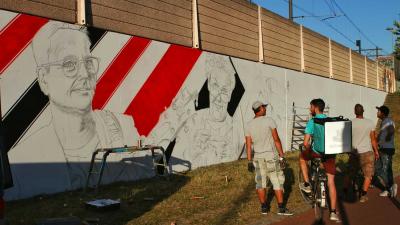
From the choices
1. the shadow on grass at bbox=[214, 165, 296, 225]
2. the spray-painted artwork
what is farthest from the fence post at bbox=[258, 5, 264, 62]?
the shadow on grass at bbox=[214, 165, 296, 225]

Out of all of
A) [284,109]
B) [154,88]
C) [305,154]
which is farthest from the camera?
[284,109]

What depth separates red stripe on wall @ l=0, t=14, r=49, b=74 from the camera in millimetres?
8852

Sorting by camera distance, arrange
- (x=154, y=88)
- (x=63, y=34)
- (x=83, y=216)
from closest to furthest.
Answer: (x=83, y=216) → (x=63, y=34) → (x=154, y=88)

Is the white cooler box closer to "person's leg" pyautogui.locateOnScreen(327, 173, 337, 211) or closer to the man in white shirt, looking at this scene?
"person's leg" pyautogui.locateOnScreen(327, 173, 337, 211)

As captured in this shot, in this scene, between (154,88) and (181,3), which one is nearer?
(154,88)

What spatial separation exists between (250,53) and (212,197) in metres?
8.88

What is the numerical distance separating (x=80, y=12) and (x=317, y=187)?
5905mm

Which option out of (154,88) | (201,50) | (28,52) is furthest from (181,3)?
(28,52)

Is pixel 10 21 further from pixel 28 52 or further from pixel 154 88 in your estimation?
pixel 154 88

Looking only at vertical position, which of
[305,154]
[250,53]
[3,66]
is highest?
[250,53]

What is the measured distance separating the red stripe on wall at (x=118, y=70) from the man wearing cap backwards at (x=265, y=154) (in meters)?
4.02

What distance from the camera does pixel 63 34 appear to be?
394 inches

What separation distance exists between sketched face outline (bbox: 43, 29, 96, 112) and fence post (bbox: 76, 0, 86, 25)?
0.23 meters

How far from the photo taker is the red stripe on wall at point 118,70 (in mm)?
10773
